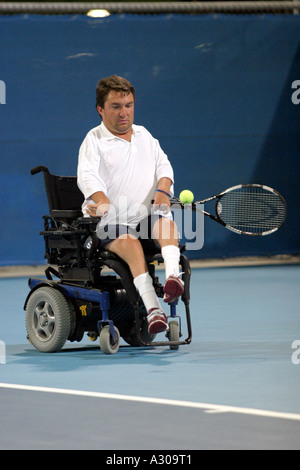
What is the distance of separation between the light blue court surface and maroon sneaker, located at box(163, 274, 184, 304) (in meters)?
0.38

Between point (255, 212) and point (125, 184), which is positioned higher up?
point (255, 212)

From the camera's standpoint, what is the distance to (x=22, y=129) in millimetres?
12930

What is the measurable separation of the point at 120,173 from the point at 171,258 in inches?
26.7

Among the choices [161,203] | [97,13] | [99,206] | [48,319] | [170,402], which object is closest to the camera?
[170,402]

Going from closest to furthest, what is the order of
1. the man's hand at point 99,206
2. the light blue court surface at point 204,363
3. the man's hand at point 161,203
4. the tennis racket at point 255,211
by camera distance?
the light blue court surface at point 204,363 < the man's hand at point 99,206 < the man's hand at point 161,203 < the tennis racket at point 255,211

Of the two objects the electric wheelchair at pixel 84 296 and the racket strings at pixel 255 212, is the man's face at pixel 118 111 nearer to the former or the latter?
the electric wheelchair at pixel 84 296

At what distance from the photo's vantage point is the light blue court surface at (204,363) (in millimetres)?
5145

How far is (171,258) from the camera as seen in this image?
6273 mm

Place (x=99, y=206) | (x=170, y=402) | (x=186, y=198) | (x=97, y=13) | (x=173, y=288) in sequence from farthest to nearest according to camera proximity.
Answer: (x=97, y=13) → (x=186, y=198) → (x=99, y=206) → (x=173, y=288) → (x=170, y=402)

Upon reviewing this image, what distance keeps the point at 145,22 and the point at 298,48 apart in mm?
1989

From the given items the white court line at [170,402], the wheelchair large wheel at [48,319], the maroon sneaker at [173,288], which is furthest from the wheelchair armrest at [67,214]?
the white court line at [170,402]

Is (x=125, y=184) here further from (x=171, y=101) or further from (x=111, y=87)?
(x=171, y=101)

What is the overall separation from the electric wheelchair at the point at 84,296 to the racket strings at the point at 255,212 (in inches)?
44.5

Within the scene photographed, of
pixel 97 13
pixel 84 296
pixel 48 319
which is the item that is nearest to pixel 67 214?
pixel 84 296
